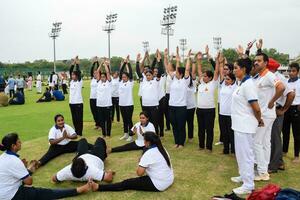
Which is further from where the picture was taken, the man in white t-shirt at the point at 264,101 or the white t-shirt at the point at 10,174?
the man in white t-shirt at the point at 264,101

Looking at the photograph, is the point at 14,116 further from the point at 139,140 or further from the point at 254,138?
the point at 254,138

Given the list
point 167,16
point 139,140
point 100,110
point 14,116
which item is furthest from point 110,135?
point 167,16

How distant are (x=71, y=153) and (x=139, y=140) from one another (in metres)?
1.59

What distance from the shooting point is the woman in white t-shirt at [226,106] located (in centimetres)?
703

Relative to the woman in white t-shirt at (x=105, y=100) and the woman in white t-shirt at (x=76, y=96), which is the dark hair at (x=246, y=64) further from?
the woman in white t-shirt at (x=76, y=96)

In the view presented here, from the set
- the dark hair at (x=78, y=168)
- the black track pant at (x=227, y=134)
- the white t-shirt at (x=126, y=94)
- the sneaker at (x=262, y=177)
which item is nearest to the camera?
the dark hair at (x=78, y=168)

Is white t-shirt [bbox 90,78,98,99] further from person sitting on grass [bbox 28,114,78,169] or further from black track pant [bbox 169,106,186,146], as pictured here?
black track pant [bbox 169,106,186,146]

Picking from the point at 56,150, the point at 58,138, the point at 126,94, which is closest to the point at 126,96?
the point at 126,94

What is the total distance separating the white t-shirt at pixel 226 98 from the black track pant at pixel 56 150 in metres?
3.44

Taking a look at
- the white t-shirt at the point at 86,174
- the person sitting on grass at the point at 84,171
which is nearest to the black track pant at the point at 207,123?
the person sitting on grass at the point at 84,171

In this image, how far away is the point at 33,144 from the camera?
8562mm

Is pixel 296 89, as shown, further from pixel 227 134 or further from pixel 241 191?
pixel 241 191

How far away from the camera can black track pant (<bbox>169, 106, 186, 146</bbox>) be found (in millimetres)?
7875

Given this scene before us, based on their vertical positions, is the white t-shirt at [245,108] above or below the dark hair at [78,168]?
above
